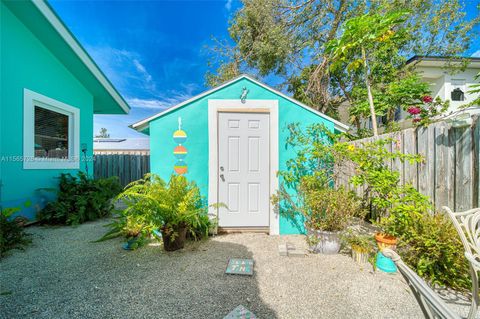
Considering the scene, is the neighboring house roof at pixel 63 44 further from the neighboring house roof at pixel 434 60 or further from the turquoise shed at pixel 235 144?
the neighboring house roof at pixel 434 60

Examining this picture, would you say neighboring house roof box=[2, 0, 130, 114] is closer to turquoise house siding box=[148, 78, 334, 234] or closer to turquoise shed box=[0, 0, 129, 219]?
turquoise shed box=[0, 0, 129, 219]

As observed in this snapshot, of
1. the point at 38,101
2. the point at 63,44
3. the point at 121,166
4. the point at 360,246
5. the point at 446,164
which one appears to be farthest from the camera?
the point at 121,166

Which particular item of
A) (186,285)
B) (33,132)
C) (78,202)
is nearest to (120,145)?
(33,132)

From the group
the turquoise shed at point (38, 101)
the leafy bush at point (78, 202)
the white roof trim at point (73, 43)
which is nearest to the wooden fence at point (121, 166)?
the turquoise shed at point (38, 101)

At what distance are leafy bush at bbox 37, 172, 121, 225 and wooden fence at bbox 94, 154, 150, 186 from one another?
3136 millimetres

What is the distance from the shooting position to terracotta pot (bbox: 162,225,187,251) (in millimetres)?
2937

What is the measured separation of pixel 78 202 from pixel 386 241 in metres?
5.71

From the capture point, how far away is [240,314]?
69.4 inches

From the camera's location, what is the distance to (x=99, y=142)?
14758 mm

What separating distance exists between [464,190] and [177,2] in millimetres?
7726

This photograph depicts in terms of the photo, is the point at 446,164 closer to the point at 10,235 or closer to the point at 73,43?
the point at 10,235

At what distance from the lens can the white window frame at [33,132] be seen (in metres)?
3.91

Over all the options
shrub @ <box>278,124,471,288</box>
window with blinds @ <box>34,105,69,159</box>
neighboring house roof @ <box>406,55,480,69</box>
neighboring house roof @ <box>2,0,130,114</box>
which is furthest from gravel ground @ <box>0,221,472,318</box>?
neighboring house roof @ <box>406,55,480,69</box>

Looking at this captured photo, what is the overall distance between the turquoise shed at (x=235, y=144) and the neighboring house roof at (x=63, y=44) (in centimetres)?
281
